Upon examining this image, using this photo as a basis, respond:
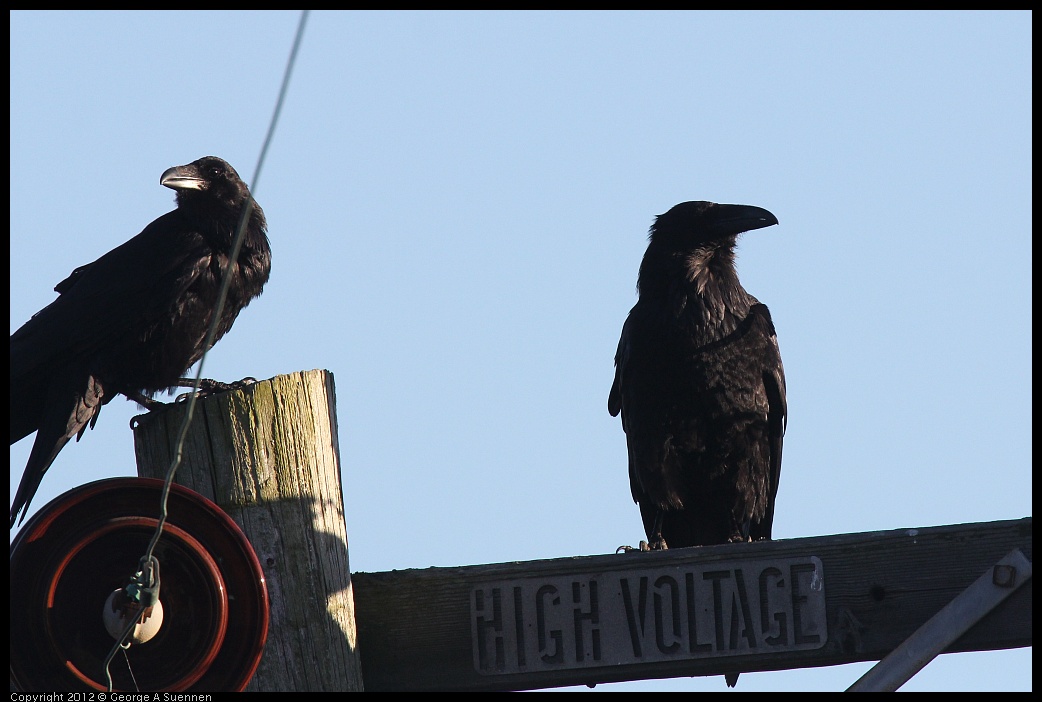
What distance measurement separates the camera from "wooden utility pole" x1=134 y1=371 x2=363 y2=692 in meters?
2.75

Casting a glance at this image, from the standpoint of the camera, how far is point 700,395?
5875 mm

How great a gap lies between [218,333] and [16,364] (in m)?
1.02

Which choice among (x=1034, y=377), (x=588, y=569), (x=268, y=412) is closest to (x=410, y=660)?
(x=588, y=569)

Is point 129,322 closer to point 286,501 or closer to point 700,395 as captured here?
point 286,501

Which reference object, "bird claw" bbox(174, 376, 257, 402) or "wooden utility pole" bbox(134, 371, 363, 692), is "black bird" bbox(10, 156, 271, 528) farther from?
"wooden utility pole" bbox(134, 371, 363, 692)

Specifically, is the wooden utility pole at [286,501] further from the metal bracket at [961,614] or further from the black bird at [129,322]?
the black bird at [129,322]

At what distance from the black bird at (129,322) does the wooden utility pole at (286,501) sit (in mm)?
1506

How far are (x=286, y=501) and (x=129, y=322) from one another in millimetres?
2402

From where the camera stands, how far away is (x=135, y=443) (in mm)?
2930

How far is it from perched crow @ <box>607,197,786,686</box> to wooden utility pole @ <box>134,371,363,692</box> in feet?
10.2

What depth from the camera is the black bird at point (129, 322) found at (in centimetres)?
455

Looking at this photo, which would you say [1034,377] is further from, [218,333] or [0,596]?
[218,333]

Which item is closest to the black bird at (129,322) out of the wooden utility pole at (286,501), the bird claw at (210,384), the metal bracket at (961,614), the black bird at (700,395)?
the bird claw at (210,384)

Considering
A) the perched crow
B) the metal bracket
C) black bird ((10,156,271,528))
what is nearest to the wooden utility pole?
the metal bracket
